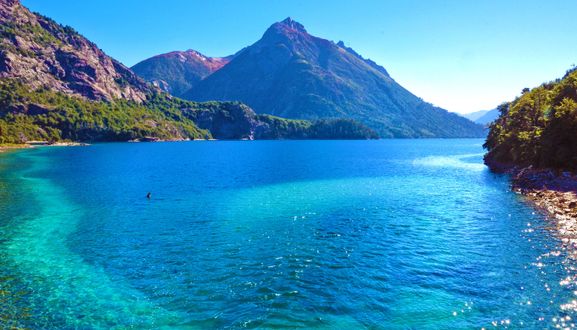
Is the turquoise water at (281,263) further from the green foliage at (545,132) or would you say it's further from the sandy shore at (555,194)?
the green foliage at (545,132)

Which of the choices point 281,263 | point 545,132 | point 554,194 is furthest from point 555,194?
point 281,263

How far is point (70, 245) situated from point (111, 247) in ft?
17.1

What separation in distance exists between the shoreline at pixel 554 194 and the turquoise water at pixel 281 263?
2.00 m

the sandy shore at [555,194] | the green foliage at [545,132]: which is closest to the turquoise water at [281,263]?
the sandy shore at [555,194]

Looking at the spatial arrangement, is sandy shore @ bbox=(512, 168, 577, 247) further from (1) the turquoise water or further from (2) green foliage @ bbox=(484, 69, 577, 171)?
(2) green foliage @ bbox=(484, 69, 577, 171)

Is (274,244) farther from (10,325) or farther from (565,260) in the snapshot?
(565,260)

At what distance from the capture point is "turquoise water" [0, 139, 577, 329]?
2261 cm

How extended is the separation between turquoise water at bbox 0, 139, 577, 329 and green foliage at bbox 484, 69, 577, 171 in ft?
60.0

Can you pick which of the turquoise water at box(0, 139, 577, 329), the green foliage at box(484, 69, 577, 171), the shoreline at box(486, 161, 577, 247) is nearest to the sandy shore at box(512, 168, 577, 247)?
Answer: the shoreline at box(486, 161, 577, 247)

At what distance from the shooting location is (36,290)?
2633 centimetres

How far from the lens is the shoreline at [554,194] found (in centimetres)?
4116

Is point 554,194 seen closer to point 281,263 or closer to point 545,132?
point 545,132

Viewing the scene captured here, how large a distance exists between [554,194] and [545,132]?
72.1 feet

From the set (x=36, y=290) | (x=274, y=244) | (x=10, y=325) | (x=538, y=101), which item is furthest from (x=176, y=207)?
(x=538, y=101)
